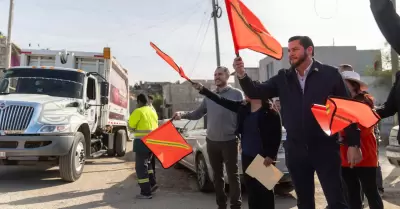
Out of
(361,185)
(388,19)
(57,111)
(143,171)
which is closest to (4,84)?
(57,111)

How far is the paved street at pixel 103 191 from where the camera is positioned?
5.48 metres

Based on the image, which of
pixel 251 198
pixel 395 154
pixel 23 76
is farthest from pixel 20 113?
pixel 395 154

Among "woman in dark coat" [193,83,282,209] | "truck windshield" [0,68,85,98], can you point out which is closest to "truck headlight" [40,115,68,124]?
"truck windshield" [0,68,85,98]

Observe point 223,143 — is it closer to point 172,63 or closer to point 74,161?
point 172,63

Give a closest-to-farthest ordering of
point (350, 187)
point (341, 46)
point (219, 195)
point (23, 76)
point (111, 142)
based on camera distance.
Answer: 1. point (350, 187)
2. point (219, 195)
3. point (23, 76)
4. point (111, 142)
5. point (341, 46)

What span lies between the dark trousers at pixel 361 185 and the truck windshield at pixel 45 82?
6.50 meters

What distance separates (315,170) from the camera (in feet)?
9.30

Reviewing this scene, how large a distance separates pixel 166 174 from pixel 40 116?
321 centimetres

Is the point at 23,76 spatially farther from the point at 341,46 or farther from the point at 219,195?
the point at 341,46

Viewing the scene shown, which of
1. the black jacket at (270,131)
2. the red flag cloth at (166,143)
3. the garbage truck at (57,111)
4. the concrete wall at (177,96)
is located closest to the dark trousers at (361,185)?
the black jacket at (270,131)

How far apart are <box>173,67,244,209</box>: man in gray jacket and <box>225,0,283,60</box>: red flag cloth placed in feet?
4.16

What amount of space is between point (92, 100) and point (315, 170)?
714 cm

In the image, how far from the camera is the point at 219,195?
4.50 m

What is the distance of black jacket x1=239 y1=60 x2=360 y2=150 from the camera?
2.79 m
